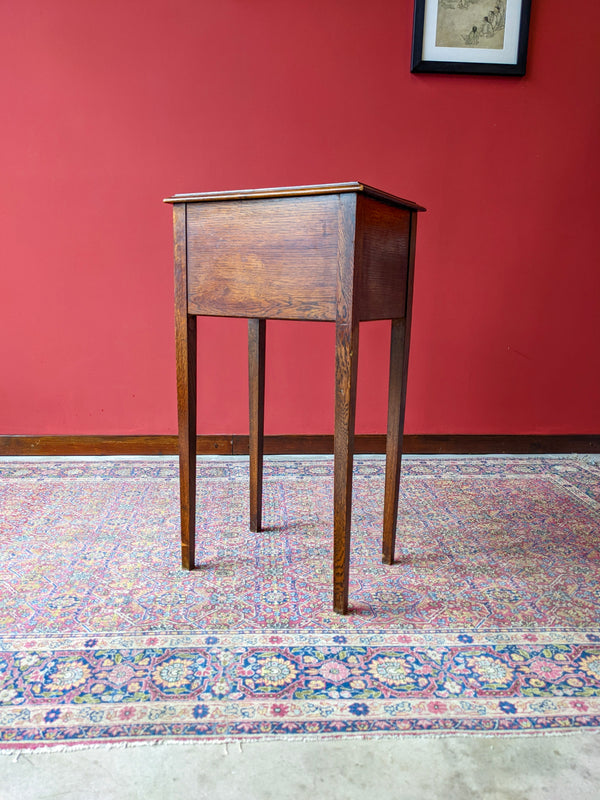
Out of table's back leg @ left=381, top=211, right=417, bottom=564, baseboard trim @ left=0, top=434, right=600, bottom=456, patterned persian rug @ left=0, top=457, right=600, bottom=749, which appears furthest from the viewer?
baseboard trim @ left=0, top=434, right=600, bottom=456

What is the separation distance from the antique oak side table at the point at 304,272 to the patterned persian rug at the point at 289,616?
168 millimetres

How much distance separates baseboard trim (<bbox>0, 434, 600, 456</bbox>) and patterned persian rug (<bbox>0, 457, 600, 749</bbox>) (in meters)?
0.32

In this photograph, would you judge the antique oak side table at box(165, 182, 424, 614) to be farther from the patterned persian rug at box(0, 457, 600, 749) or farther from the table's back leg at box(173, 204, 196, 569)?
the patterned persian rug at box(0, 457, 600, 749)

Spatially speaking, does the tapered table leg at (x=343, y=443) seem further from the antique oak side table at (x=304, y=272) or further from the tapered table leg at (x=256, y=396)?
the tapered table leg at (x=256, y=396)

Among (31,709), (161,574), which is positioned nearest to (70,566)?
(161,574)

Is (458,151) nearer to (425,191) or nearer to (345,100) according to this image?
(425,191)

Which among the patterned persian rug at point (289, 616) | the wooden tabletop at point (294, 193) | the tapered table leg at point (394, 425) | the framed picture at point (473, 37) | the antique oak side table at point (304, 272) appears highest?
the framed picture at point (473, 37)

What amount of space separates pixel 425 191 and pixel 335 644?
6.15 feet

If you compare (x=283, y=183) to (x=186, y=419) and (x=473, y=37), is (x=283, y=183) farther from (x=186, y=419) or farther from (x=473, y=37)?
(x=186, y=419)

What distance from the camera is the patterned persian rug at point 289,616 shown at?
109 centimetres

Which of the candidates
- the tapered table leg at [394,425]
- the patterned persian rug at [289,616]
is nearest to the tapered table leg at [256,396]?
the patterned persian rug at [289,616]

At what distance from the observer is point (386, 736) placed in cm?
104

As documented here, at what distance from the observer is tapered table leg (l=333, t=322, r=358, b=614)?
1293 millimetres

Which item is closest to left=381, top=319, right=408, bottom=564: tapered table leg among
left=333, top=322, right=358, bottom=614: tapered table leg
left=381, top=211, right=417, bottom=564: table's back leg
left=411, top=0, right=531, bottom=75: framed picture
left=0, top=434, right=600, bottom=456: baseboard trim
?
left=381, top=211, right=417, bottom=564: table's back leg
